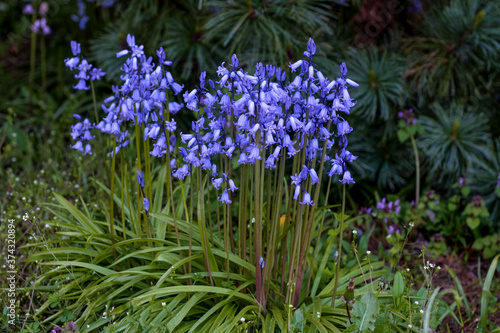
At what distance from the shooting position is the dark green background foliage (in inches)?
145

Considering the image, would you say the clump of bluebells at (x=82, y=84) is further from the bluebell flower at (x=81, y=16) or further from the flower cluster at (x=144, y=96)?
the bluebell flower at (x=81, y=16)

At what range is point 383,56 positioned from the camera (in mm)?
3906

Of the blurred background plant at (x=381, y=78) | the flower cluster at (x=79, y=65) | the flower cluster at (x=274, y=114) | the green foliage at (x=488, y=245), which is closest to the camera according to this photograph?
→ the flower cluster at (x=274, y=114)

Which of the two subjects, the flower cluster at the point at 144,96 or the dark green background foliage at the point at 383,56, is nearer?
the flower cluster at the point at 144,96

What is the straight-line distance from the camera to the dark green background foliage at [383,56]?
3.70 meters

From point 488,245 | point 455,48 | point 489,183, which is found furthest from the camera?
point 455,48

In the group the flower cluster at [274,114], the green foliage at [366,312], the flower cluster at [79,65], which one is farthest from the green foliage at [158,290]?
the flower cluster at [79,65]

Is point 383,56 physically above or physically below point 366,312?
above

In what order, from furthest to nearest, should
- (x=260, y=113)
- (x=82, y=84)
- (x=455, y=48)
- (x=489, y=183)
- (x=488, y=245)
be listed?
(x=455, y=48), (x=489, y=183), (x=488, y=245), (x=82, y=84), (x=260, y=113)

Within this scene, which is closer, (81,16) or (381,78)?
(381,78)

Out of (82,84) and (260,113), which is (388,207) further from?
(82,84)

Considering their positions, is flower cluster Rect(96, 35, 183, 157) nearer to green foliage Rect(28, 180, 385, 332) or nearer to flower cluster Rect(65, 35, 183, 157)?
flower cluster Rect(65, 35, 183, 157)

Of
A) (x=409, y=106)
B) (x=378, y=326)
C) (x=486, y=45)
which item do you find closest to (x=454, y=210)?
(x=409, y=106)


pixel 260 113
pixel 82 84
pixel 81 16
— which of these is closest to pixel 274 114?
pixel 260 113
